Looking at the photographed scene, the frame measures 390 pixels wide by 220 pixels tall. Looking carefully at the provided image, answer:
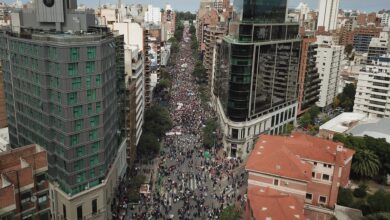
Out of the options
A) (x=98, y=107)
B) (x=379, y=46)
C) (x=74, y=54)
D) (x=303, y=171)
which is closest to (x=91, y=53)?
(x=74, y=54)

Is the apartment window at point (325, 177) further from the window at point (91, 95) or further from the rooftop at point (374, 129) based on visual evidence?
the window at point (91, 95)

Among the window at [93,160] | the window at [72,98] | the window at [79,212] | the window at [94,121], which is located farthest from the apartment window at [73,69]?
the window at [79,212]

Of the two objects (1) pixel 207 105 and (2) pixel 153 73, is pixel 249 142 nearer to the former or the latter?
(1) pixel 207 105

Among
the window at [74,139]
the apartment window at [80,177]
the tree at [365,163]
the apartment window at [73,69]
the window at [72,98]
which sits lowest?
the tree at [365,163]

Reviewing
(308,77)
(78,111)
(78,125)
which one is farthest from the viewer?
(308,77)

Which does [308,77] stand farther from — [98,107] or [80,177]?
[80,177]

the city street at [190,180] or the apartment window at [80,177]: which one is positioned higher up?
the apartment window at [80,177]
